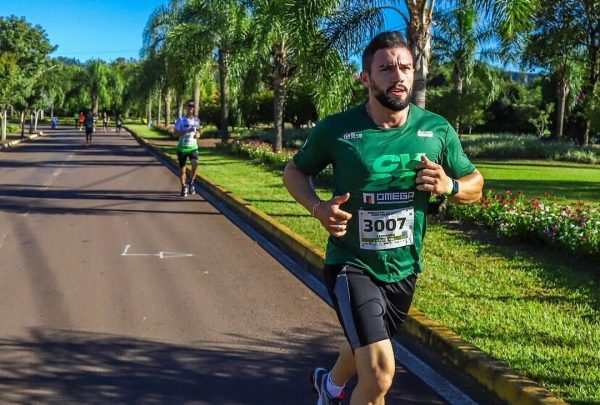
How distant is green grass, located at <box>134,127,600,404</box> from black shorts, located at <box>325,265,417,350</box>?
135 centimetres

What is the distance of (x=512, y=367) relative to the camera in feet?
14.9

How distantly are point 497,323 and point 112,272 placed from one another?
422cm

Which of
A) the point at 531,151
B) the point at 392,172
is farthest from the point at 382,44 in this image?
the point at 531,151

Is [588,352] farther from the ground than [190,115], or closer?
closer

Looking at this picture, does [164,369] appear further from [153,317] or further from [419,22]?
[419,22]

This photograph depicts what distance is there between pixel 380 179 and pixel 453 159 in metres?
0.44

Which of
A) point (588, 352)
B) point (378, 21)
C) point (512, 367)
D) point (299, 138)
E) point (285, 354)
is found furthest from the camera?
point (299, 138)

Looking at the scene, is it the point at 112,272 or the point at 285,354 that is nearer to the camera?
the point at 285,354

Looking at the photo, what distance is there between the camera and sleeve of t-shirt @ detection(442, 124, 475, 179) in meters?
3.44

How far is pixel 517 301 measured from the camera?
246 inches

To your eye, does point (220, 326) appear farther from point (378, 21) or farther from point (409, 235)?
point (378, 21)

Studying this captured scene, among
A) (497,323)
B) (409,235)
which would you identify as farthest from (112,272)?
(409,235)

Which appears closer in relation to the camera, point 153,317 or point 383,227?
point 383,227

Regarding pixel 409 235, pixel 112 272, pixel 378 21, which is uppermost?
pixel 378 21
